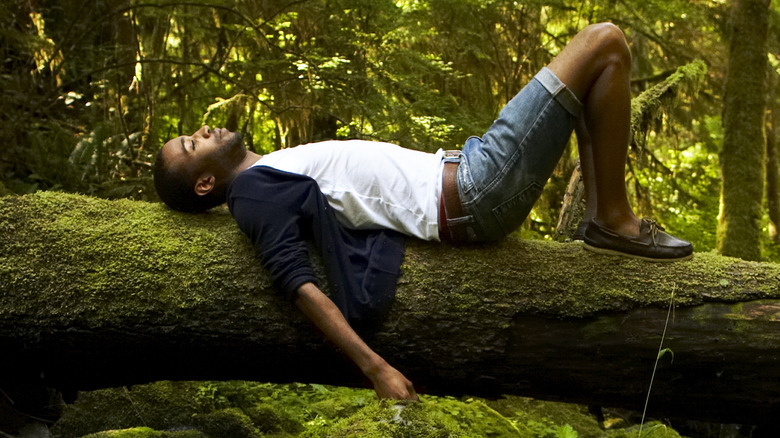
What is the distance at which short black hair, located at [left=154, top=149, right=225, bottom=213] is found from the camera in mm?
3264

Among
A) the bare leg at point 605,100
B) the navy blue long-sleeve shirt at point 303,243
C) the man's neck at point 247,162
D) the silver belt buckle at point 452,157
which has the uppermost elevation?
the bare leg at point 605,100

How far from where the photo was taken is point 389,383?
9.01 ft

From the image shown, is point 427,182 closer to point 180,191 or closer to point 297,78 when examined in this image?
point 180,191

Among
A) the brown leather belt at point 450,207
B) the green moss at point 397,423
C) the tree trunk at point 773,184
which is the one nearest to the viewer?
the green moss at point 397,423

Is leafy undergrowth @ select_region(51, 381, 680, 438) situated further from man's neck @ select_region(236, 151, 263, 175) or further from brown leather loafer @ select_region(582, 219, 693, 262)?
man's neck @ select_region(236, 151, 263, 175)

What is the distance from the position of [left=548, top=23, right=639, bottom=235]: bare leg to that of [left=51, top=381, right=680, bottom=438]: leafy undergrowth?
49.8 inches

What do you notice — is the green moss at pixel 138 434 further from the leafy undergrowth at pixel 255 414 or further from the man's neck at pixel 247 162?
the man's neck at pixel 247 162

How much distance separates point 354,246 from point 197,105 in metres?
5.66

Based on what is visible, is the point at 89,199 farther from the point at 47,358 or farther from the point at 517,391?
the point at 517,391

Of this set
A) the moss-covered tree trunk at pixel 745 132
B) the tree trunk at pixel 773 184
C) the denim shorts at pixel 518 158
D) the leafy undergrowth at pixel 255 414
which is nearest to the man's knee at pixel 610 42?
the denim shorts at pixel 518 158

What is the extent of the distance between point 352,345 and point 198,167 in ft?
4.15

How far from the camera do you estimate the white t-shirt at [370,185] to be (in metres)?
3.21

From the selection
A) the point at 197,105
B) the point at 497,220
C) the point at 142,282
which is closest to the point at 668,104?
the point at 497,220

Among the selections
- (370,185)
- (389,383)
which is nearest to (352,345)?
(389,383)
